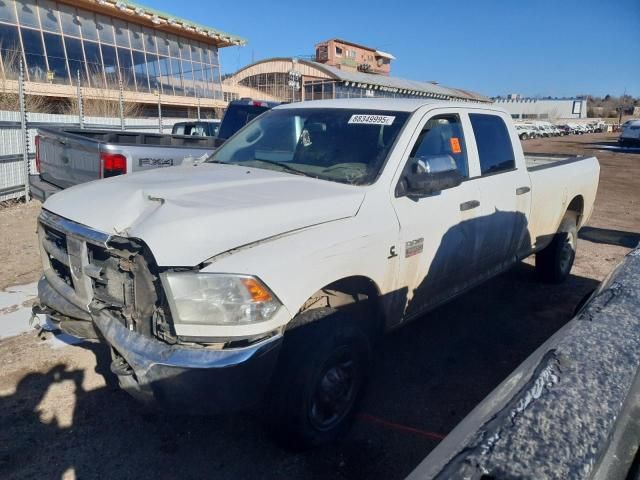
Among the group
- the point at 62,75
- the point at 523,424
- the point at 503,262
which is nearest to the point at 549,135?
the point at 62,75

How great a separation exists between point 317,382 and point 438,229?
1422 millimetres

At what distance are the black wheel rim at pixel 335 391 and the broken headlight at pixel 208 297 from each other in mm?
698

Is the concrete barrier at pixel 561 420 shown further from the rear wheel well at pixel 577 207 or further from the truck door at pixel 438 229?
the rear wheel well at pixel 577 207

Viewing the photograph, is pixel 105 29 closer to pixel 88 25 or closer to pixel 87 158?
pixel 88 25

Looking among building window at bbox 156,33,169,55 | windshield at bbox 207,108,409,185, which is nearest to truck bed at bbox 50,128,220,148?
windshield at bbox 207,108,409,185

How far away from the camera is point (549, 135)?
62281 millimetres

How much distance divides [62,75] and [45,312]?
26.4 meters

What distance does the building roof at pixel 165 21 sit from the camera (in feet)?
85.5

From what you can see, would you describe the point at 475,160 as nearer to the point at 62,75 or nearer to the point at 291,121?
the point at 291,121

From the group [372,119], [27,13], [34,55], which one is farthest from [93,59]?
[372,119]

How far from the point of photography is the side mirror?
10.6 feet

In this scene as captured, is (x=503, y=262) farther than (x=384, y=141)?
Yes

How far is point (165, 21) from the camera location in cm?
2903

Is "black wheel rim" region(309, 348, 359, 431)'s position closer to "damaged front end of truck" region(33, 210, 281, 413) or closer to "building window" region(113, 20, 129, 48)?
"damaged front end of truck" region(33, 210, 281, 413)
